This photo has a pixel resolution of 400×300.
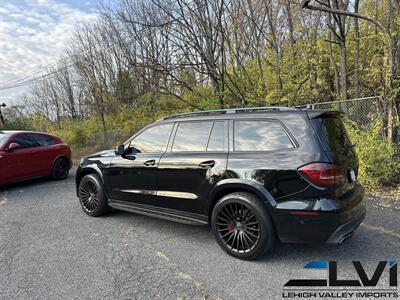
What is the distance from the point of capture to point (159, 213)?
4.28 meters

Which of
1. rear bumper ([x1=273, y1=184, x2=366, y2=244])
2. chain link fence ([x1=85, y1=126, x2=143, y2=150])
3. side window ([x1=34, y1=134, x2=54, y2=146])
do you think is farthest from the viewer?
chain link fence ([x1=85, y1=126, x2=143, y2=150])

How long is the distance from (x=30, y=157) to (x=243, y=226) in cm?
667

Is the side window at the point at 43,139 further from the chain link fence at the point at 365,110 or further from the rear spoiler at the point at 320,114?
the chain link fence at the point at 365,110

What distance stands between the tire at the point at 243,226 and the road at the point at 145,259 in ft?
0.49

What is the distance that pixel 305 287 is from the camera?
2.96m

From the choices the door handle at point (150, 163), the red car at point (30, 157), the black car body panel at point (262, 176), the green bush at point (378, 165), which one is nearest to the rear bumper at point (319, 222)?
the black car body panel at point (262, 176)

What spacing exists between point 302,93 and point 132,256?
907 cm

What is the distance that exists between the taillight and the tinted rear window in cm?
22

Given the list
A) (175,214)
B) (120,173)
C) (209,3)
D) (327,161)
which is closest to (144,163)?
(120,173)

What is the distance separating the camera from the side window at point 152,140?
174 inches

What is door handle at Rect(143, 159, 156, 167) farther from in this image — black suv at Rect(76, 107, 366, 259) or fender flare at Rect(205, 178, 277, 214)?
fender flare at Rect(205, 178, 277, 214)

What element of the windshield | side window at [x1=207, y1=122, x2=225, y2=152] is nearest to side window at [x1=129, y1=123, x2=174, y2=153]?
side window at [x1=207, y1=122, x2=225, y2=152]

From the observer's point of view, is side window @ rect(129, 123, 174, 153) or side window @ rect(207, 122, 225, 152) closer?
side window @ rect(207, 122, 225, 152)

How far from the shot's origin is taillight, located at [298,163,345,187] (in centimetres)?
308
